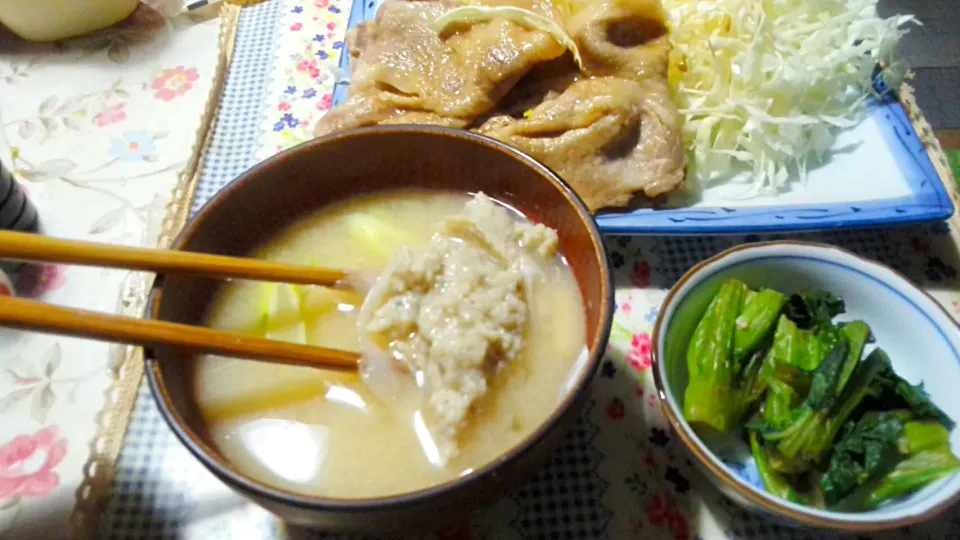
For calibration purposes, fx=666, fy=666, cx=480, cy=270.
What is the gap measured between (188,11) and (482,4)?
960mm

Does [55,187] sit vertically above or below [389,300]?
below

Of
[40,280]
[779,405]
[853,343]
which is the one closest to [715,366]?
[779,405]

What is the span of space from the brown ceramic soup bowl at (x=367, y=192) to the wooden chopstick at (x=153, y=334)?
0.05 meters

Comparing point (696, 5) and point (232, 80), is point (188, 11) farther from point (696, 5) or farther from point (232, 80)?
point (696, 5)

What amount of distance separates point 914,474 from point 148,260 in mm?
1164

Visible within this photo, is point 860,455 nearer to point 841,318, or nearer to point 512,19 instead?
point 841,318

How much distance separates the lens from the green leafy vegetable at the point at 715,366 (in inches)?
41.6

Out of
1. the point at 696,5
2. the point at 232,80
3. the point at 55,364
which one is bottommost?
the point at 55,364

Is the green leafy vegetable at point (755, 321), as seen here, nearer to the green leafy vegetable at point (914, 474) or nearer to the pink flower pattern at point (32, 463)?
the green leafy vegetable at point (914, 474)

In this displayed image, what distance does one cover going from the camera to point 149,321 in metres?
0.89

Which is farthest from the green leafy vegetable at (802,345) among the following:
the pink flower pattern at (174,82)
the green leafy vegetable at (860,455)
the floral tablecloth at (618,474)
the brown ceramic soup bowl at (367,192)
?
the pink flower pattern at (174,82)

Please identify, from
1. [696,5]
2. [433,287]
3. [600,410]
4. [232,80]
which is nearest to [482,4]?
[696,5]

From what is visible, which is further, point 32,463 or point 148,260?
point 32,463

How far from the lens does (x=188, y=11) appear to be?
6.60 ft
